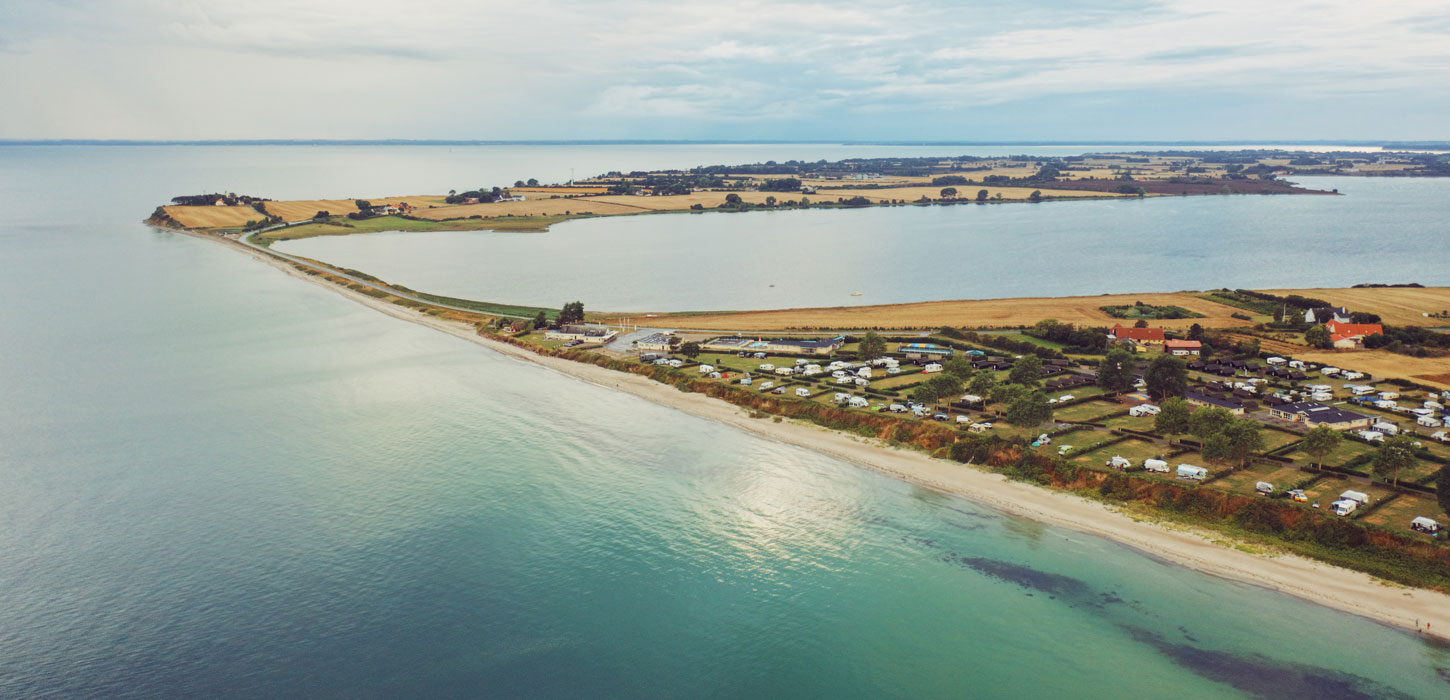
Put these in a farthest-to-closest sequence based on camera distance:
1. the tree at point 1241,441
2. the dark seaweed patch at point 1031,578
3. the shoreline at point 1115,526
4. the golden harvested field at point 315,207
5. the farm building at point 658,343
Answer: the golden harvested field at point 315,207 < the farm building at point 658,343 < the tree at point 1241,441 < the dark seaweed patch at point 1031,578 < the shoreline at point 1115,526

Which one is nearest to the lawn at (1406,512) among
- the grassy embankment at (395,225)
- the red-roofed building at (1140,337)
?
the red-roofed building at (1140,337)

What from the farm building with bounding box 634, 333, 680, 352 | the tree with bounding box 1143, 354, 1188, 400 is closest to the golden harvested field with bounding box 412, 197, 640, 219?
the farm building with bounding box 634, 333, 680, 352

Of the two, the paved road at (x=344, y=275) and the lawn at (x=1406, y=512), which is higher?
the paved road at (x=344, y=275)

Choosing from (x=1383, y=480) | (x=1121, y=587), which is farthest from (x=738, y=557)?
(x=1383, y=480)

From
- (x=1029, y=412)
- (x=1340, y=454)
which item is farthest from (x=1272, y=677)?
(x=1340, y=454)

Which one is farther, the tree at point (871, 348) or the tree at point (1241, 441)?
the tree at point (871, 348)

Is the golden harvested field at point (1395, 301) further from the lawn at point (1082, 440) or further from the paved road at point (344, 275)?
the paved road at point (344, 275)
